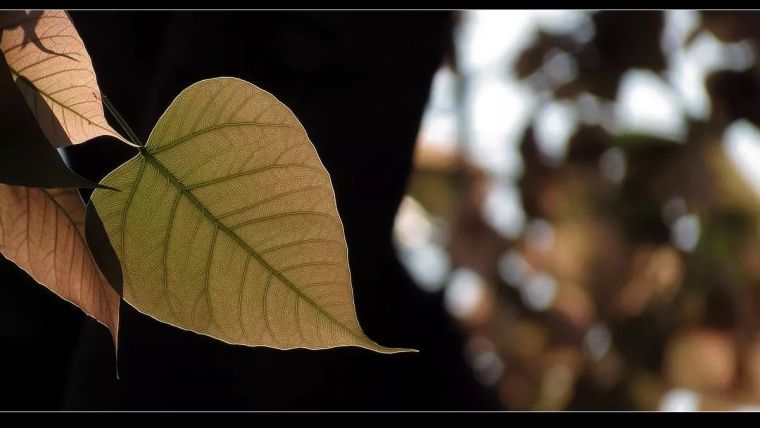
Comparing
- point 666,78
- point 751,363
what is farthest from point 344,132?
point 751,363

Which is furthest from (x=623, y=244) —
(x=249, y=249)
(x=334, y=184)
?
(x=249, y=249)

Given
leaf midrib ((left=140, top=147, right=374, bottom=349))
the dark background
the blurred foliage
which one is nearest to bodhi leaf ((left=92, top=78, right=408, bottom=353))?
leaf midrib ((left=140, top=147, right=374, bottom=349))

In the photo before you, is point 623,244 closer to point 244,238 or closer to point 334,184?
point 334,184

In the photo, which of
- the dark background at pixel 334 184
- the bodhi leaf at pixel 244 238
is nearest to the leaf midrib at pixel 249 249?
the bodhi leaf at pixel 244 238

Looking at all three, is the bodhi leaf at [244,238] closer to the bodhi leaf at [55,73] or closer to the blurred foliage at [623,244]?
the bodhi leaf at [55,73]

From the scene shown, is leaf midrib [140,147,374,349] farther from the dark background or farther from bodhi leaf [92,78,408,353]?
the dark background
